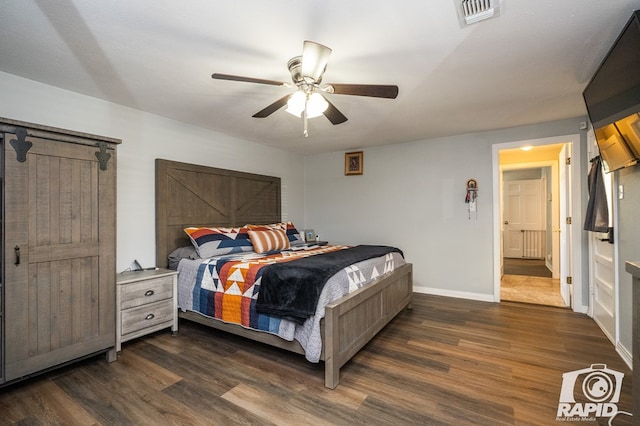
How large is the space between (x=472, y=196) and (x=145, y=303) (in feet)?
13.7

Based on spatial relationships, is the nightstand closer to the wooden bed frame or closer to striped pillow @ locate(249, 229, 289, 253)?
the wooden bed frame

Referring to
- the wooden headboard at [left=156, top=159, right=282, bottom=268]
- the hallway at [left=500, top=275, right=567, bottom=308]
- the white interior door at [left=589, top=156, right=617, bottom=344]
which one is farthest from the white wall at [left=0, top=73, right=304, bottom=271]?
the hallway at [left=500, top=275, right=567, bottom=308]

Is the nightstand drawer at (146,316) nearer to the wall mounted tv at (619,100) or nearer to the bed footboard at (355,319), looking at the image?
the bed footboard at (355,319)

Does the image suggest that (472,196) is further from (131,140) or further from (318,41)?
(131,140)

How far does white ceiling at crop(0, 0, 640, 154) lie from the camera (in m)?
1.68

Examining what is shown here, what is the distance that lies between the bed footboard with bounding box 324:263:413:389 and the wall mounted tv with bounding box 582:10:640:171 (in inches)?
82.0

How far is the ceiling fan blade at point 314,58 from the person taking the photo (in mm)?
1705

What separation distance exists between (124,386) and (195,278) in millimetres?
1081

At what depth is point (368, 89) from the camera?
208 cm

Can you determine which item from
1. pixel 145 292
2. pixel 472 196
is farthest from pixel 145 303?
pixel 472 196

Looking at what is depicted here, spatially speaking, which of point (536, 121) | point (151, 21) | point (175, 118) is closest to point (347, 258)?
point (151, 21)

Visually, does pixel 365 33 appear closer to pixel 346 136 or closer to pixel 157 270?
pixel 346 136

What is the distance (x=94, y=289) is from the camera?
234 centimetres

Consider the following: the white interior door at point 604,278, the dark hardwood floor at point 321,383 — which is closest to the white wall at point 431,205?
the white interior door at point 604,278
